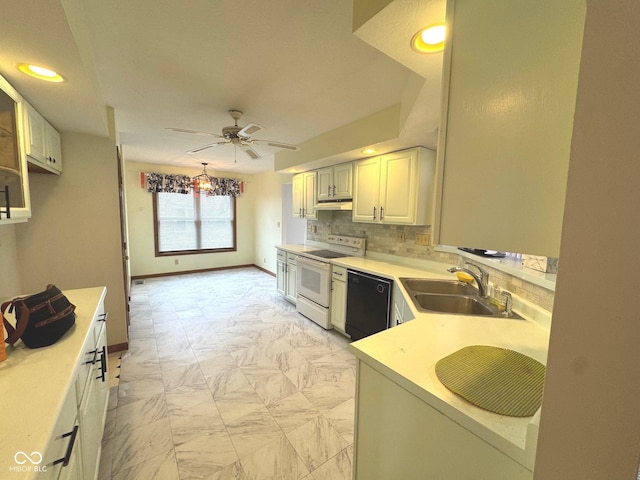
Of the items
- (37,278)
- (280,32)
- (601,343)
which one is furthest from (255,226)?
(601,343)

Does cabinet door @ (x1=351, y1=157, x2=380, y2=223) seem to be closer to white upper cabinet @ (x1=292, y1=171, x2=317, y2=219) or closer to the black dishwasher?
the black dishwasher

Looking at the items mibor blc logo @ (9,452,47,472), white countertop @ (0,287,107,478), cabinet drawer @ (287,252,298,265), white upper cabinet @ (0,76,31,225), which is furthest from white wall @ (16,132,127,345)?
mibor blc logo @ (9,452,47,472)

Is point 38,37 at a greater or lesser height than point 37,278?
greater

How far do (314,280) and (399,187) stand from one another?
→ 5.13 ft

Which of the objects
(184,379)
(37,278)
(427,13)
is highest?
(427,13)

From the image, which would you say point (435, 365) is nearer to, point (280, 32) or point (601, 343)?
point (601, 343)

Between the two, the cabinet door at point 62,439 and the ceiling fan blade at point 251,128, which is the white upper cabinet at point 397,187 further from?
the cabinet door at point 62,439

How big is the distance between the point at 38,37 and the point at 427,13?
157 cm

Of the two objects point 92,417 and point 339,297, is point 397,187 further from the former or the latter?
point 92,417

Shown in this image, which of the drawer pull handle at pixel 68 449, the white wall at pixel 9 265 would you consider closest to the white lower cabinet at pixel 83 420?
the drawer pull handle at pixel 68 449

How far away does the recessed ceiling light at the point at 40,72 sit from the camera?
135cm

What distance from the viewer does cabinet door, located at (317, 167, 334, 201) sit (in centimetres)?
362

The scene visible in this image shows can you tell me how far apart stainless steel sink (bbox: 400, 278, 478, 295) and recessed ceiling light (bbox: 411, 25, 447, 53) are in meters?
1.55

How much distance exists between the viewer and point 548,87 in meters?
0.58
